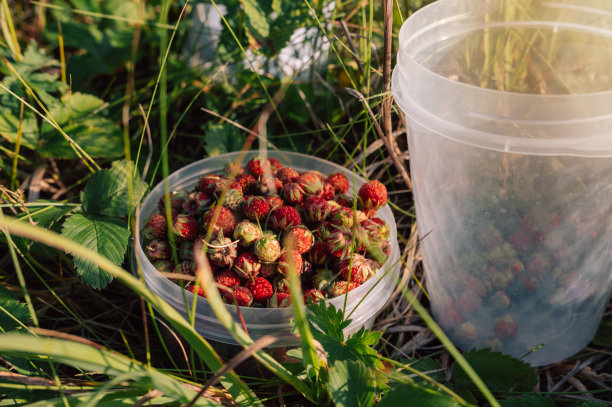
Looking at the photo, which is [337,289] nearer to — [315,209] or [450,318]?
[315,209]

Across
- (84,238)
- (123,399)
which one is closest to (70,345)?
(123,399)

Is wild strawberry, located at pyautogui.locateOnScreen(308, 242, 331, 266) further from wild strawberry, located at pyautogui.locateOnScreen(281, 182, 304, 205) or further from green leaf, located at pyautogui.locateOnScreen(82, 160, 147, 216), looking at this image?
green leaf, located at pyautogui.locateOnScreen(82, 160, 147, 216)

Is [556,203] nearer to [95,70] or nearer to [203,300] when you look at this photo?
[203,300]

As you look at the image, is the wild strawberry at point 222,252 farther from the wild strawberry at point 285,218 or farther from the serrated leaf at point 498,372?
the serrated leaf at point 498,372

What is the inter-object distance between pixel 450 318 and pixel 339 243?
358 mm

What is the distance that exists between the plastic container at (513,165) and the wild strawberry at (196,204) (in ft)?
1.25

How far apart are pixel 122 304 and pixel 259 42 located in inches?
25.7

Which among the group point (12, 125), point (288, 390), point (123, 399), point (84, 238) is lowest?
point (288, 390)

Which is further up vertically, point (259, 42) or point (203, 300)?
point (259, 42)

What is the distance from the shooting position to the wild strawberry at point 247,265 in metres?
0.81

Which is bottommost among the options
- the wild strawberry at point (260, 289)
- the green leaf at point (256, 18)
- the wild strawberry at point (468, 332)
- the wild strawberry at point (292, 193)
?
the wild strawberry at point (468, 332)

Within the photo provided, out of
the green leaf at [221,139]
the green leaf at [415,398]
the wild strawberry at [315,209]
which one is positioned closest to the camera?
the green leaf at [415,398]

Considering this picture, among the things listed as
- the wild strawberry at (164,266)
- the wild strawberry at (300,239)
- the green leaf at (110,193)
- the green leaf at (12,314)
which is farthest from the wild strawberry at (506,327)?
the green leaf at (12,314)

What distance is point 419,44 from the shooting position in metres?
0.90
